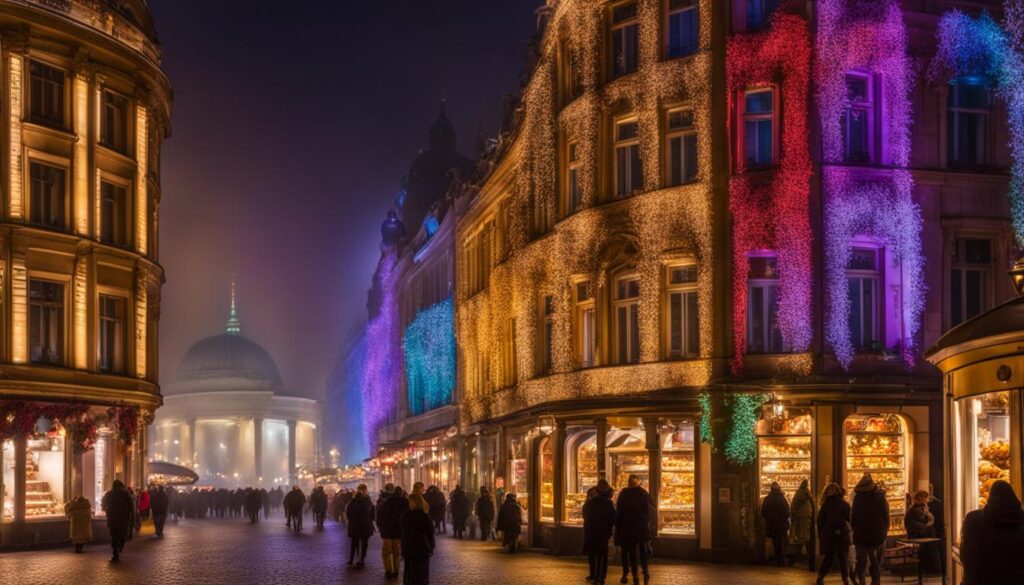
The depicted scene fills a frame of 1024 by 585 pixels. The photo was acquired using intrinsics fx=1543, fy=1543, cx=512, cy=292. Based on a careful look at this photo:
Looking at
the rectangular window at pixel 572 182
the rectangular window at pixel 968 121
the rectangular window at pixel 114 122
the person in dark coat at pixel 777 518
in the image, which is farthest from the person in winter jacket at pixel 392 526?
the rectangular window at pixel 114 122

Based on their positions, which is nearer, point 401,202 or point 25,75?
point 25,75

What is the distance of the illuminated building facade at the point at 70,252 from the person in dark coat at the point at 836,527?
2573cm

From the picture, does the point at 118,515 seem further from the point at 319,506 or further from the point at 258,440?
the point at 258,440

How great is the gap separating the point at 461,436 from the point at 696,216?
983 inches

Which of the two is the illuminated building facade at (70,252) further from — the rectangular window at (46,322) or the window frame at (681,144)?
the window frame at (681,144)

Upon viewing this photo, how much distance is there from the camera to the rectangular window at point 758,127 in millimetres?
33844

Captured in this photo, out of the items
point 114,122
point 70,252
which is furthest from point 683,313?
point 114,122

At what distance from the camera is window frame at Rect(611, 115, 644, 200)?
36125 millimetres

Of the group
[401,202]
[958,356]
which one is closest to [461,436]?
[958,356]

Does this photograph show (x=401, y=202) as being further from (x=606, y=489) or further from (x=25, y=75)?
(x=606, y=489)

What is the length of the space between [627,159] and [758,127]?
3814mm

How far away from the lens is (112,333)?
48.8 m

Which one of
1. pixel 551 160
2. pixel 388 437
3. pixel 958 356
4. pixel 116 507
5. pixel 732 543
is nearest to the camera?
pixel 958 356

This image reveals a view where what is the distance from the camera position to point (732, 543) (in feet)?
109
